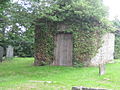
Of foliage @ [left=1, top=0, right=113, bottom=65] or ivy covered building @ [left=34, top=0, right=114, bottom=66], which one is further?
ivy covered building @ [left=34, top=0, right=114, bottom=66]

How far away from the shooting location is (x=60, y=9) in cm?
1329

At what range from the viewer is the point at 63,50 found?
14.4 m

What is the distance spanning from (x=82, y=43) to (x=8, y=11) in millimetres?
5270

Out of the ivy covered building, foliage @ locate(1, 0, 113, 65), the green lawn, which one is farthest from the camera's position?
the ivy covered building

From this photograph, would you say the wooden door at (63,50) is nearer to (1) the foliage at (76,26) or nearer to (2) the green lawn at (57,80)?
(1) the foliage at (76,26)

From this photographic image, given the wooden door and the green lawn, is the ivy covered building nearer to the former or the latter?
the wooden door

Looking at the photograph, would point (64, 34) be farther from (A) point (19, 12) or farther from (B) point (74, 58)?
(A) point (19, 12)

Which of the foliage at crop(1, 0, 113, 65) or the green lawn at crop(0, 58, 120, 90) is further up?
the foliage at crop(1, 0, 113, 65)

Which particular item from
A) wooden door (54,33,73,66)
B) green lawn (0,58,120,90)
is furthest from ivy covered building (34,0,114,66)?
green lawn (0,58,120,90)

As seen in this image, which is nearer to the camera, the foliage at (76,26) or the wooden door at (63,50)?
the foliage at (76,26)

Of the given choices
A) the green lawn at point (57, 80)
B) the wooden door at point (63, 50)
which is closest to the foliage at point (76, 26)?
the wooden door at point (63, 50)

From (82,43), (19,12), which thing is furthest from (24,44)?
(19,12)

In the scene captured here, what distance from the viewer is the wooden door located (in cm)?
1423

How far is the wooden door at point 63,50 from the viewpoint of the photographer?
1423cm
